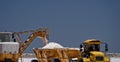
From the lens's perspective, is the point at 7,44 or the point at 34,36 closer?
the point at 7,44

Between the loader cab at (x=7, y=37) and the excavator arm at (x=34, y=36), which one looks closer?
the loader cab at (x=7, y=37)

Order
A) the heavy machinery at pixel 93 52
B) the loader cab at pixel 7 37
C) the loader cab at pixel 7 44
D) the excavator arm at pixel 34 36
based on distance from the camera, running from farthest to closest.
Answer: the excavator arm at pixel 34 36, the loader cab at pixel 7 37, the loader cab at pixel 7 44, the heavy machinery at pixel 93 52

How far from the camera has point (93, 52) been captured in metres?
26.5

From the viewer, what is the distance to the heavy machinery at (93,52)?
2594cm

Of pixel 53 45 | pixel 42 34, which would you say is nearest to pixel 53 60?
pixel 53 45

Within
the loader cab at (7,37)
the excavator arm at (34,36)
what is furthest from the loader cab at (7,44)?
the excavator arm at (34,36)

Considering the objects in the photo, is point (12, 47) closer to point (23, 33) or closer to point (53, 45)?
point (53, 45)

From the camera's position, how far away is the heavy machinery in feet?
85.1

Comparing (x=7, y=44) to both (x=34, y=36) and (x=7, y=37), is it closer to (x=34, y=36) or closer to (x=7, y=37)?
(x=7, y=37)

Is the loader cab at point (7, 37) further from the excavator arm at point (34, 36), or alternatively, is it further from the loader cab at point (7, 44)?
the excavator arm at point (34, 36)

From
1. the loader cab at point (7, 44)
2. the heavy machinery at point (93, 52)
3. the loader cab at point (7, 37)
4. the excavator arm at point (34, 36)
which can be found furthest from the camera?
the excavator arm at point (34, 36)

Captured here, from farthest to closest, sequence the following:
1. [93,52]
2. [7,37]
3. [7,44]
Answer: [7,37]
[7,44]
[93,52]

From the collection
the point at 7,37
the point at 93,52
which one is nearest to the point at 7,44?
the point at 7,37

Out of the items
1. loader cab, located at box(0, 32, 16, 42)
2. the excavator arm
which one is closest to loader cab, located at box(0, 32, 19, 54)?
loader cab, located at box(0, 32, 16, 42)
